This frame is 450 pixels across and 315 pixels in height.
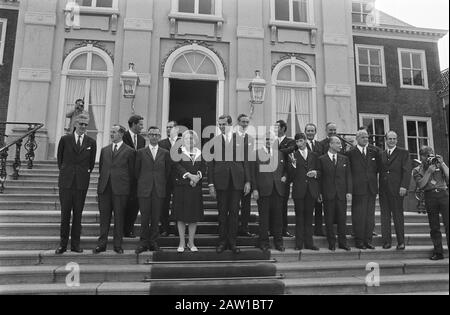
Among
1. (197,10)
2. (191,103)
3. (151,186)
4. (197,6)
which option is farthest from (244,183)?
(191,103)

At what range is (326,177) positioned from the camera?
5.96m

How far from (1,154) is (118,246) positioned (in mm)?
3767

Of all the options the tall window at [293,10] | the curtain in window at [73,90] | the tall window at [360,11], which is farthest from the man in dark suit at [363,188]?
the tall window at [360,11]

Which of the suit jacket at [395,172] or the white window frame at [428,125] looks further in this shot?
the white window frame at [428,125]

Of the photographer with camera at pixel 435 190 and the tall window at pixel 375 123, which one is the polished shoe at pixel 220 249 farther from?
Answer: the tall window at pixel 375 123

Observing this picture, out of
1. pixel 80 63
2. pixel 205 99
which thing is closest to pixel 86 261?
pixel 80 63

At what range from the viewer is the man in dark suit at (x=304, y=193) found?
227 inches

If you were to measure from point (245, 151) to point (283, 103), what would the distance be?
5612 millimetres

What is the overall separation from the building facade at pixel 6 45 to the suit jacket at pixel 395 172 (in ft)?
40.2

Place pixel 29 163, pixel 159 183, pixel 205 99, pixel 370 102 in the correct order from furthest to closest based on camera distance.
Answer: pixel 370 102, pixel 205 99, pixel 29 163, pixel 159 183

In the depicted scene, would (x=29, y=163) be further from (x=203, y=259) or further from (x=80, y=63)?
(x=203, y=259)

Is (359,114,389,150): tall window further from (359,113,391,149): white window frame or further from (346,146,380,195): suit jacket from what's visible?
(346,146,380,195): suit jacket

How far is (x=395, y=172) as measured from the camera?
6113 millimetres

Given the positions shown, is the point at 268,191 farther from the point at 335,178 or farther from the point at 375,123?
the point at 375,123
